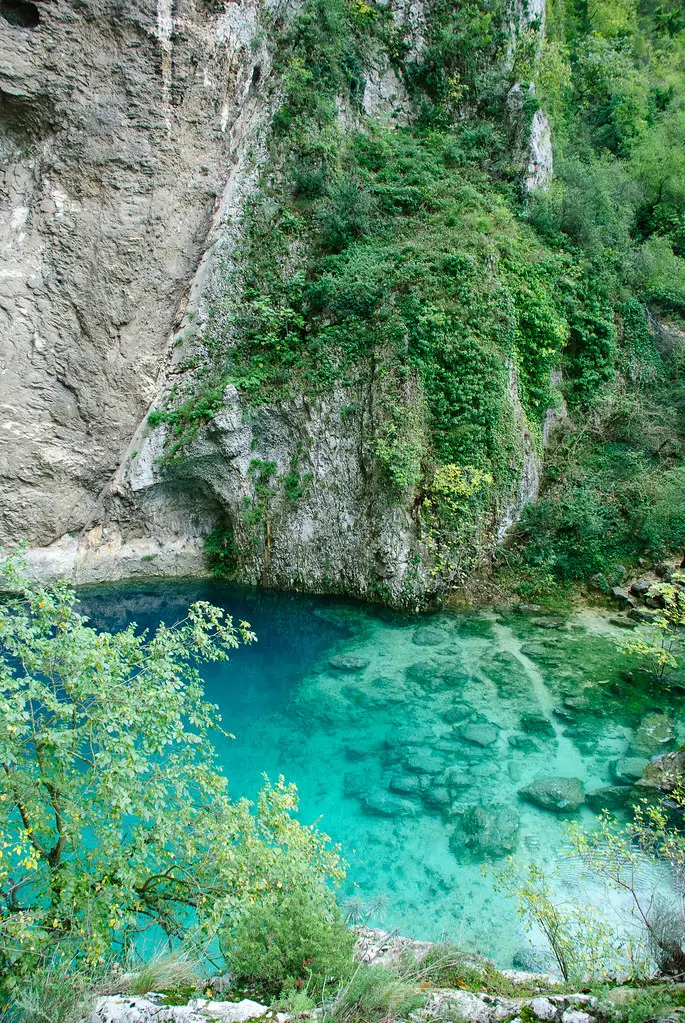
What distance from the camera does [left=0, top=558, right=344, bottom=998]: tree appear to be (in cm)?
414

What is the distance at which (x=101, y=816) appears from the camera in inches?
178

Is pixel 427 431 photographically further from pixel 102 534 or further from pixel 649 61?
pixel 649 61

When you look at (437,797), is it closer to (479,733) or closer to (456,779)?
(456,779)

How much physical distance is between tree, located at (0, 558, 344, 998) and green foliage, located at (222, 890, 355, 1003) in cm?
22

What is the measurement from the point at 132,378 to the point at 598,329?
11.7 metres

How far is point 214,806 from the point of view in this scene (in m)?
5.32

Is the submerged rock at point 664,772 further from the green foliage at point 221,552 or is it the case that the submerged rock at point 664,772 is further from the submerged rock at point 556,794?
the green foliage at point 221,552

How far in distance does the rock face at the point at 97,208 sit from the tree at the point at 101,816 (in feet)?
35.6

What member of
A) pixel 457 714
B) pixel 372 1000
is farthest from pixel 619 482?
pixel 372 1000

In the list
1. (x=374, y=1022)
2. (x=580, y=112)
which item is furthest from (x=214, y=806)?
(x=580, y=112)

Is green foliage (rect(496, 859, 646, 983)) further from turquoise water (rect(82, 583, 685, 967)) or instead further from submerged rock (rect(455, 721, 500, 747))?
Answer: submerged rock (rect(455, 721, 500, 747))

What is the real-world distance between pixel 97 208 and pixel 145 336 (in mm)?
3066

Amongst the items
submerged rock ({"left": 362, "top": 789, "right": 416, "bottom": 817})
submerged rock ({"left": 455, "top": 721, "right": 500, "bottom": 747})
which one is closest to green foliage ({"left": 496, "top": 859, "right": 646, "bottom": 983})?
submerged rock ({"left": 362, "top": 789, "right": 416, "bottom": 817})

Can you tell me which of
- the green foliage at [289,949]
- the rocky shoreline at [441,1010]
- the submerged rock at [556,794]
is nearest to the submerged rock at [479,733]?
the submerged rock at [556,794]
